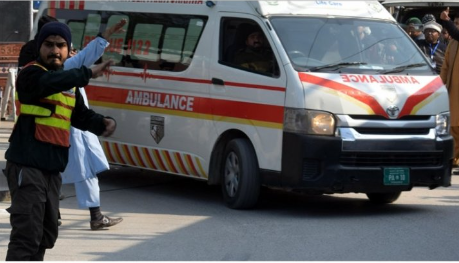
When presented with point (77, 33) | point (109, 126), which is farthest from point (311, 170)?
point (77, 33)

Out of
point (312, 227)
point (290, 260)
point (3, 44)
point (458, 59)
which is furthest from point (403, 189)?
point (3, 44)

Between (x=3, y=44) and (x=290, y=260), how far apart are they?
1324cm

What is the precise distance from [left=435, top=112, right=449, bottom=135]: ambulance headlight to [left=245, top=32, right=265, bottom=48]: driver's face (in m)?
1.85

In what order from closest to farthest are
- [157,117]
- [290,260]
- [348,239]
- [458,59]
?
[290,260]
[348,239]
[157,117]
[458,59]

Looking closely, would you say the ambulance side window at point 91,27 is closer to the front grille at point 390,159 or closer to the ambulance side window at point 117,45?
the ambulance side window at point 117,45

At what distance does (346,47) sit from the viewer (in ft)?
35.0

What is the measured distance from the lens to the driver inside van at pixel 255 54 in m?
10.5

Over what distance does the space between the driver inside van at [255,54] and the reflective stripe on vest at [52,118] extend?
13.5 feet

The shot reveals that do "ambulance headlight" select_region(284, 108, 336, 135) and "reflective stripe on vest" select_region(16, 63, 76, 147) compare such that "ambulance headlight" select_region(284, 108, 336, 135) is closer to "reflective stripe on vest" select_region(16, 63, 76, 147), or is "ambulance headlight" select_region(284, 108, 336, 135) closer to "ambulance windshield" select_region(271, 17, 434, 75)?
"ambulance windshield" select_region(271, 17, 434, 75)

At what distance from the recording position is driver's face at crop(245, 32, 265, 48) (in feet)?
35.0

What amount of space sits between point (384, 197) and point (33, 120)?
559cm

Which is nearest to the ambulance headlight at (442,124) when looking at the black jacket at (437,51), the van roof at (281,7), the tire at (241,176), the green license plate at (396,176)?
the green license plate at (396,176)

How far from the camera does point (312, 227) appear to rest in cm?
964

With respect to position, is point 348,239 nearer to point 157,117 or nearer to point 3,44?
point 157,117
